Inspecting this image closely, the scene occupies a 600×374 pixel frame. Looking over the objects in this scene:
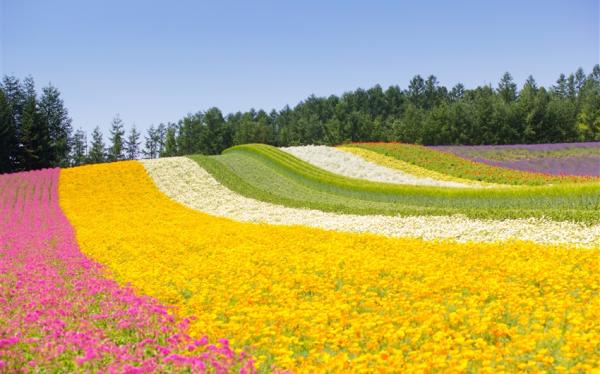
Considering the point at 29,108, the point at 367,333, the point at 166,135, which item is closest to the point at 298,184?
the point at 367,333

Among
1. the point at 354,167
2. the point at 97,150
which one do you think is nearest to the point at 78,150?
the point at 97,150

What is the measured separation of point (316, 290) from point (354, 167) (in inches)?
1431

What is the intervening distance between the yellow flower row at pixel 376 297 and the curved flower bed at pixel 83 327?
1.92ft

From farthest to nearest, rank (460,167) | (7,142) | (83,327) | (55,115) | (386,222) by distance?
1. (55,115)
2. (7,142)
3. (460,167)
4. (386,222)
5. (83,327)

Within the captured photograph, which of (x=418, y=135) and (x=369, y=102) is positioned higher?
(x=369, y=102)

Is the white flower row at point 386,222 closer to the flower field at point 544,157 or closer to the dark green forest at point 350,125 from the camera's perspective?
the flower field at point 544,157

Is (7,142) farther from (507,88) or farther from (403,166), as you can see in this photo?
(507,88)

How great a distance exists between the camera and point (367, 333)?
781cm

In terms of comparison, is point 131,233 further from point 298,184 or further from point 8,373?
point 298,184

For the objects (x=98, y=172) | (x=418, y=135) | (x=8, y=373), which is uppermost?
(x=418, y=135)

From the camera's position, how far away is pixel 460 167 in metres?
43.8

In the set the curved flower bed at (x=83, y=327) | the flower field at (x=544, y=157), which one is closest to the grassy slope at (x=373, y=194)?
the curved flower bed at (x=83, y=327)

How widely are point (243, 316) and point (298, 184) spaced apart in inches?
1219

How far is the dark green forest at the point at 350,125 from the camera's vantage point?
75500 mm
